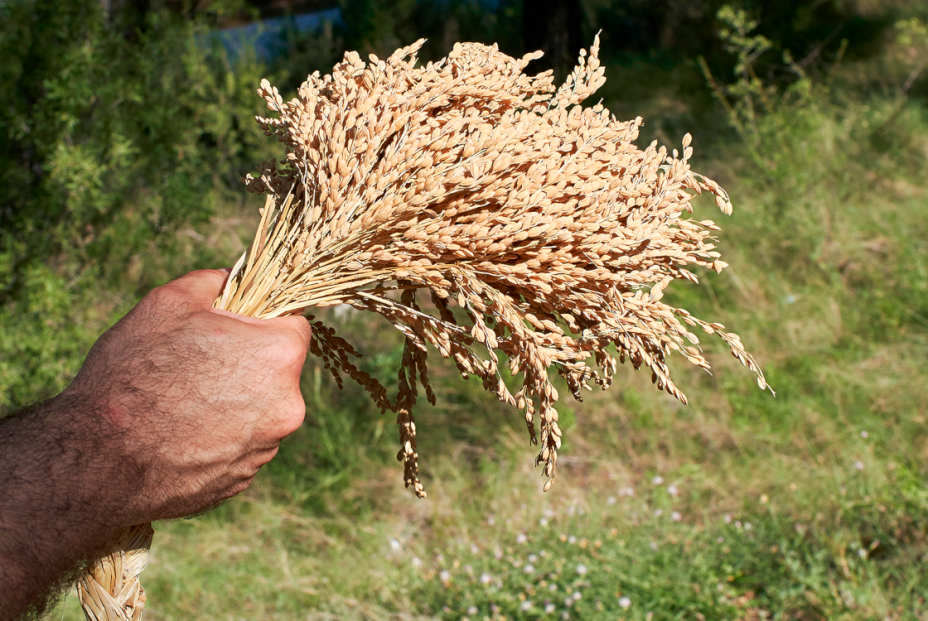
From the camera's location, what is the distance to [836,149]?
5.22 meters

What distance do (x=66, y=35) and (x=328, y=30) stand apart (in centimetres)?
529

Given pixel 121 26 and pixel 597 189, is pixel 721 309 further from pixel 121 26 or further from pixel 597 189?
pixel 121 26

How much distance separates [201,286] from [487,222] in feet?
2.12

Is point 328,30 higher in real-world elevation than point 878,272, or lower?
higher

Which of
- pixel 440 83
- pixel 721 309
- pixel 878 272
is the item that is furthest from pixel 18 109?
pixel 878 272

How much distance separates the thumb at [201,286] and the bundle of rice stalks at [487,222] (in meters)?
0.08

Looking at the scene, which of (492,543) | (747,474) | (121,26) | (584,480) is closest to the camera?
(492,543)

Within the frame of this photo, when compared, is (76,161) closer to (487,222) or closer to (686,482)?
(487,222)

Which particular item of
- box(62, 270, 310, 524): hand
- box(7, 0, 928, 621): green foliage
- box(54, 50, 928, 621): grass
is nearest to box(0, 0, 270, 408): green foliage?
box(7, 0, 928, 621): green foliage

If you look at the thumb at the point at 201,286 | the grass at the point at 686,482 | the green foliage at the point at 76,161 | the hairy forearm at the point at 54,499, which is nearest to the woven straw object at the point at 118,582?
the hairy forearm at the point at 54,499

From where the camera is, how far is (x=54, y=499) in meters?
1.14

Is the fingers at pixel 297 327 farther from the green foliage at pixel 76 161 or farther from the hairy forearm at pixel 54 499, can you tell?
the green foliage at pixel 76 161

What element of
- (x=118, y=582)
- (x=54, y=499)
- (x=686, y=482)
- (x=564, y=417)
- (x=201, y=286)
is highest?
(x=201, y=286)

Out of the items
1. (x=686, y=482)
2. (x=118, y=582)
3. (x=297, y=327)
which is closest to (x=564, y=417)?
(x=686, y=482)
